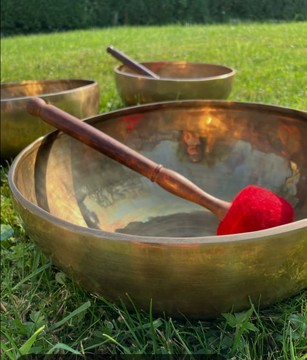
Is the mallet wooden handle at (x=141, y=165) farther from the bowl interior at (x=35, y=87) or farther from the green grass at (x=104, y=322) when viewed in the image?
the bowl interior at (x=35, y=87)

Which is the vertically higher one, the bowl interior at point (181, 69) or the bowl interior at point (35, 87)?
the bowl interior at point (181, 69)

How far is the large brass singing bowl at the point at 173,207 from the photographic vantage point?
0.62m

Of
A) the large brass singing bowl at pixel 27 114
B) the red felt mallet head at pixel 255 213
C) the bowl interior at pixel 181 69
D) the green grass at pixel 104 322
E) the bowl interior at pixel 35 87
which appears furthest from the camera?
the bowl interior at pixel 181 69

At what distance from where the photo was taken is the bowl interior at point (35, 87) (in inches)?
71.2

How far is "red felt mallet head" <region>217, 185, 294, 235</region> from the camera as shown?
33.6 inches

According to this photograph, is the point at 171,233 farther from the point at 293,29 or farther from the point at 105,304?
the point at 293,29

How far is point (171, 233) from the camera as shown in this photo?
1.10 meters

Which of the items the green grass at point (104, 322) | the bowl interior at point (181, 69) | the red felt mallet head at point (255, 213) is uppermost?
the bowl interior at point (181, 69)

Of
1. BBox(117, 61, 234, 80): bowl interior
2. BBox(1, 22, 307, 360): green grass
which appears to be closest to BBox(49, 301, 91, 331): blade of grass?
BBox(1, 22, 307, 360): green grass

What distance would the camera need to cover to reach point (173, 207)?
1.19m

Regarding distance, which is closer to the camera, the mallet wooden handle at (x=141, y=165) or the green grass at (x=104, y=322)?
the green grass at (x=104, y=322)

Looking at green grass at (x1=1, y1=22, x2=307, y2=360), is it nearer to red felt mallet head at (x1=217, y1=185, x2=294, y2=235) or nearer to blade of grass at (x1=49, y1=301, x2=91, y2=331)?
blade of grass at (x1=49, y1=301, x2=91, y2=331)

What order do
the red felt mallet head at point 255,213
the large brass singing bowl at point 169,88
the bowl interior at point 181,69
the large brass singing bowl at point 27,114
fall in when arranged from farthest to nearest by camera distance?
the bowl interior at point 181,69
the large brass singing bowl at point 169,88
the large brass singing bowl at point 27,114
the red felt mallet head at point 255,213

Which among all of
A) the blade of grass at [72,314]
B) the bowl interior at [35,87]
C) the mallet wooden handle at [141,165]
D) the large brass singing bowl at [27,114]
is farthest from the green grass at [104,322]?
the bowl interior at [35,87]
